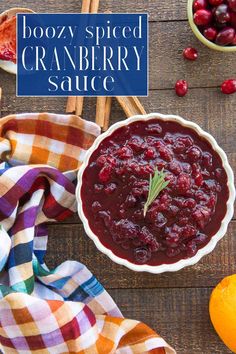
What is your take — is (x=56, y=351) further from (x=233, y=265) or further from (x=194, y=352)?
(x=233, y=265)

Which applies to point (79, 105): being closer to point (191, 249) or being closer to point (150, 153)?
point (150, 153)

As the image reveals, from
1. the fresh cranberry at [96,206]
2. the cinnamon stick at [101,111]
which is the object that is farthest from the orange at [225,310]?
the cinnamon stick at [101,111]

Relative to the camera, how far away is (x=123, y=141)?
106cm

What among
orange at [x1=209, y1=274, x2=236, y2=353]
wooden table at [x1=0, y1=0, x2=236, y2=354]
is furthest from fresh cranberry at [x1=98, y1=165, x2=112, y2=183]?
orange at [x1=209, y1=274, x2=236, y2=353]

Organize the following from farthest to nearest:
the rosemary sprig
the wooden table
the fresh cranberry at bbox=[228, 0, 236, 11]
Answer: the wooden table, the fresh cranberry at bbox=[228, 0, 236, 11], the rosemary sprig

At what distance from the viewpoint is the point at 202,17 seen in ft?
3.68

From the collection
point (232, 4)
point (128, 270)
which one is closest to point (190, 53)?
point (232, 4)

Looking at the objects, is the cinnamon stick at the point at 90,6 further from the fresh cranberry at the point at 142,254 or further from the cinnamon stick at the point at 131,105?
the fresh cranberry at the point at 142,254

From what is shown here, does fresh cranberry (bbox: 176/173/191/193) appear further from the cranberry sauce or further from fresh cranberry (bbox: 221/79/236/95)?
fresh cranberry (bbox: 221/79/236/95)

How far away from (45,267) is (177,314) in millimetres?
281

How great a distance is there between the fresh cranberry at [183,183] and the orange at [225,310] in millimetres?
219

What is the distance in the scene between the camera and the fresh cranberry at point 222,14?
3.63 feet

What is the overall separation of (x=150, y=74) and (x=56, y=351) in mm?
575

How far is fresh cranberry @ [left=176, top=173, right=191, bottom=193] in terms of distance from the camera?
1020mm
